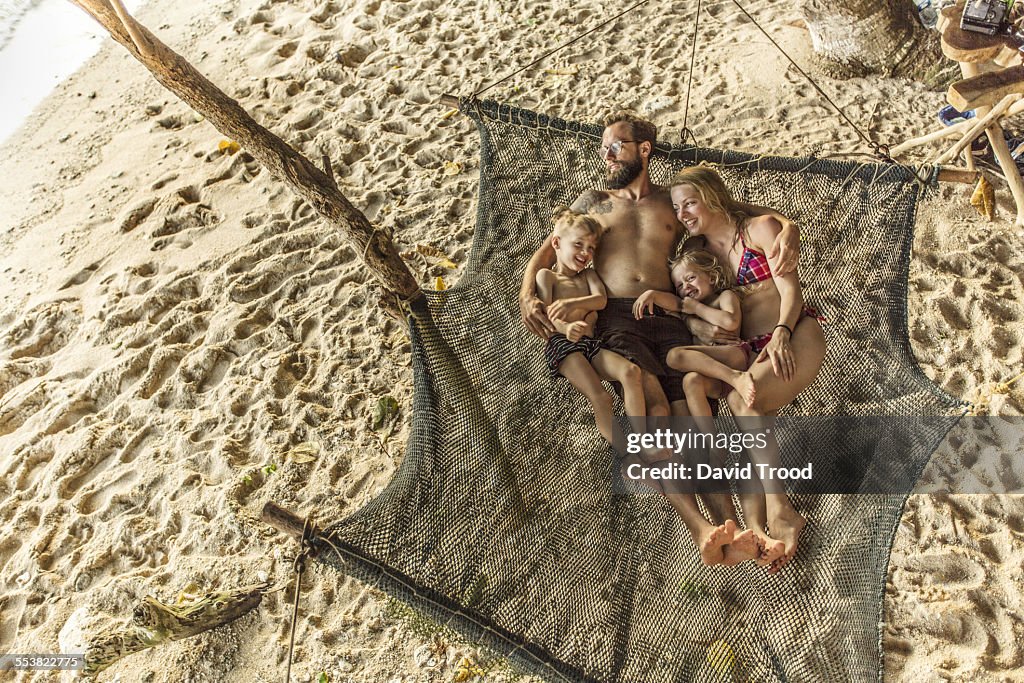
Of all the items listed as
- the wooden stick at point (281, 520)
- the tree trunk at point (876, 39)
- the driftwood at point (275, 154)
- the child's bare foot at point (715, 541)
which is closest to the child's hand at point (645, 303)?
the child's bare foot at point (715, 541)

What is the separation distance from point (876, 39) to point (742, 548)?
2.57 meters

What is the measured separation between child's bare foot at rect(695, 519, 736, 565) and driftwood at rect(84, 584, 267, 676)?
3.26 ft

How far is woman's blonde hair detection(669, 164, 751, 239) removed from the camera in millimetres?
1808

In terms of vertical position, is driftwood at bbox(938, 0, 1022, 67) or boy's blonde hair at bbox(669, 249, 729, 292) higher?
boy's blonde hair at bbox(669, 249, 729, 292)

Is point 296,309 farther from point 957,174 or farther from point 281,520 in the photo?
point 957,174

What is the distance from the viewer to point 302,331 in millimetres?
2721

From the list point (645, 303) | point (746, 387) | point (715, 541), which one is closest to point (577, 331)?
point (645, 303)

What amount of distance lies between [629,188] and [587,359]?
1.63 feet

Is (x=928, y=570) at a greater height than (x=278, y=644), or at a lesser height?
lesser

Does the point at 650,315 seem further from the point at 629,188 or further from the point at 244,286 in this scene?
the point at 244,286

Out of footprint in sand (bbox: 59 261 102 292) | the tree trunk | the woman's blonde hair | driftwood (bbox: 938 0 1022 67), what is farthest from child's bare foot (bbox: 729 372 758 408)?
footprint in sand (bbox: 59 261 102 292)

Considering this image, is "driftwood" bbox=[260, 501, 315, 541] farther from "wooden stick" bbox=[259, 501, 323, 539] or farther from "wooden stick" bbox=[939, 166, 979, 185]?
"wooden stick" bbox=[939, 166, 979, 185]

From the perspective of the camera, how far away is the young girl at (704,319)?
5.54 ft

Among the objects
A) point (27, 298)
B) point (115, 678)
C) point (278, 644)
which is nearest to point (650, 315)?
point (278, 644)
